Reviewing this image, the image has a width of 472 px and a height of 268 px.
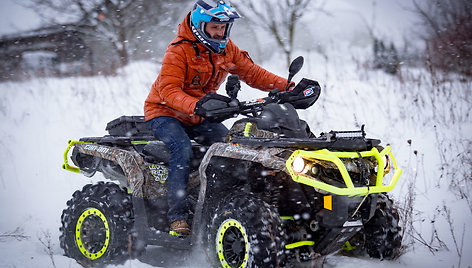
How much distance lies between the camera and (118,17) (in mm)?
14625

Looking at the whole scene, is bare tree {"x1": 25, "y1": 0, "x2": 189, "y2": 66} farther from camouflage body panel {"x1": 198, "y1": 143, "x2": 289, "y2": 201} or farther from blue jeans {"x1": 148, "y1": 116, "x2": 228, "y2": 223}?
camouflage body panel {"x1": 198, "y1": 143, "x2": 289, "y2": 201}

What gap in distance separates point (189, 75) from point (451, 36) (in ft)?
26.4

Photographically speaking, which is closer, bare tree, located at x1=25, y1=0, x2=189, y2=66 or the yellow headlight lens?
the yellow headlight lens

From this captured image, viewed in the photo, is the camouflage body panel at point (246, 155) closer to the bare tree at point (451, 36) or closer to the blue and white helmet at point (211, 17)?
the blue and white helmet at point (211, 17)

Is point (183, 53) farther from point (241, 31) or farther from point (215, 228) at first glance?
point (241, 31)

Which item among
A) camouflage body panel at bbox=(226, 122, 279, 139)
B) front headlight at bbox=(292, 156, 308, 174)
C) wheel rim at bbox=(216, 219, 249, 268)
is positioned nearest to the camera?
front headlight at bbox=(292, 156, 308, 174)

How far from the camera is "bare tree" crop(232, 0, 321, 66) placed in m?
12.1

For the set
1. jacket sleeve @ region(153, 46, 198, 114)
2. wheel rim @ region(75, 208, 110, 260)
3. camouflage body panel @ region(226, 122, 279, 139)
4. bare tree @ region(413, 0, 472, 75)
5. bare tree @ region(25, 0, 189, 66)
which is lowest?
wheel rim @ region(75, 208, 110, 260)

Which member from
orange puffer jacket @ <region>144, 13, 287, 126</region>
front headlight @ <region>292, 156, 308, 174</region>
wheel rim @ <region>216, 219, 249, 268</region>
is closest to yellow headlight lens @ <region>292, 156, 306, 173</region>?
front headlight @ <region>292, 156, 308, 174</region>

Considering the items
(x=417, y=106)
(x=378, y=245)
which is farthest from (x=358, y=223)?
(x=417, y=106)

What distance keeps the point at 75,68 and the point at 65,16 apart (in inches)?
67.5

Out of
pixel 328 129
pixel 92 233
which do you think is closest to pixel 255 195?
pixel 92 233

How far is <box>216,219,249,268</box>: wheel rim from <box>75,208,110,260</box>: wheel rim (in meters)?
1.45

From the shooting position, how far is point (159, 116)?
4578mm
